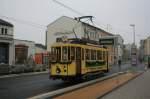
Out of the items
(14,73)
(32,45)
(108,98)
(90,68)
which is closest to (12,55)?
(32,45)

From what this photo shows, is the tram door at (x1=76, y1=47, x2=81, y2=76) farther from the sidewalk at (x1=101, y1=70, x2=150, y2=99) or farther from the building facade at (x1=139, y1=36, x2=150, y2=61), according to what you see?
the building facade at (x1=139, y1=36, x2=150, y2=61)

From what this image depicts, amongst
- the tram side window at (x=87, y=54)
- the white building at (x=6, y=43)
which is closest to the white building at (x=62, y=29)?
the white building at (x=6, y=43)

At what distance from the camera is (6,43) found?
193 feet

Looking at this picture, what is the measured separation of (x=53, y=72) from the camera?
884 inches

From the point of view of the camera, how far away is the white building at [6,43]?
57.7 metres

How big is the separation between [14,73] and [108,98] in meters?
25.4

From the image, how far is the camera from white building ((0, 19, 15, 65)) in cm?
5772

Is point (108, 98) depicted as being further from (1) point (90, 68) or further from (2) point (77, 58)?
(1) point (90, 68)

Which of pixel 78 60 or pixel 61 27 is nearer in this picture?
pixel 78 60

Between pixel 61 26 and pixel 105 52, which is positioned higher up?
pixel 61 26

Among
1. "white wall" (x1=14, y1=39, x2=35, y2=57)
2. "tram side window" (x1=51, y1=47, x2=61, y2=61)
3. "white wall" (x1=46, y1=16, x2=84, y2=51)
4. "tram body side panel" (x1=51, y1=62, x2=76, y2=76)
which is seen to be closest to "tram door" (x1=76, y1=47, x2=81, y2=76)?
"tram body side panel" (x1=51, y1=62, x2=76, y2=76)

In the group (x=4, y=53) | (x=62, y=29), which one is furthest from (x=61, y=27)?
(x=4, y=53)

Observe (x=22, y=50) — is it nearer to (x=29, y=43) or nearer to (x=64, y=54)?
(x=29, y=43)

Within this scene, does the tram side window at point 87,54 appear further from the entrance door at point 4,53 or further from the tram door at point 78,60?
the entrance door at point 4,53
